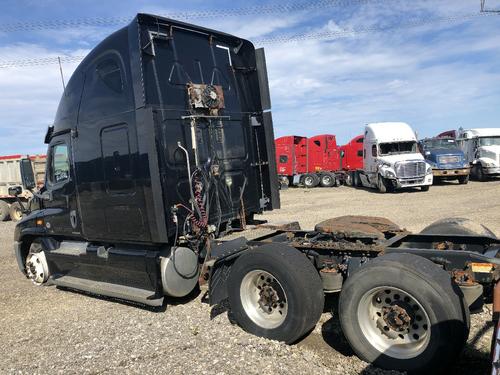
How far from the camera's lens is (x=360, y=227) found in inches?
201

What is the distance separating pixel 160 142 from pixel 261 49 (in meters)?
2.29

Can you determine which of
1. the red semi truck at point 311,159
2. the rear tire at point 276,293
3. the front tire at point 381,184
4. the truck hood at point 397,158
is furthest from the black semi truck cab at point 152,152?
the red semi truck at point 311,159

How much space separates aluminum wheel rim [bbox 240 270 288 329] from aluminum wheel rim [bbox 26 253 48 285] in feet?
13.7

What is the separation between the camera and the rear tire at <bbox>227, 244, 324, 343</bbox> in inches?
160

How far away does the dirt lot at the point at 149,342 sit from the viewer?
12.7 ft

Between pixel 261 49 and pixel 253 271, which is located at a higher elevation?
pixel 261 49

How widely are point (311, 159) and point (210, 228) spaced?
21448 mm

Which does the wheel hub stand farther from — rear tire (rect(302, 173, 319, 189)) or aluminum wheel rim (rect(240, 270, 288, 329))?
rear tire (rect(302, 173, 319, 189))

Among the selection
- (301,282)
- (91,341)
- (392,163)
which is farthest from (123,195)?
(392,163)

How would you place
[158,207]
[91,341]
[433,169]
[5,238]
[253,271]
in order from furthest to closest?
[433,169]
[5,238]
[158,207]
[91,341]
[253,271]

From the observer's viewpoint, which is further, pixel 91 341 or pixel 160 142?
pixel 160 142

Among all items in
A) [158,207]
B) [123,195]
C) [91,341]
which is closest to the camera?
[91,341]

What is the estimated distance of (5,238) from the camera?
1366cm

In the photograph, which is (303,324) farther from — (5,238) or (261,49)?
(5,238)
